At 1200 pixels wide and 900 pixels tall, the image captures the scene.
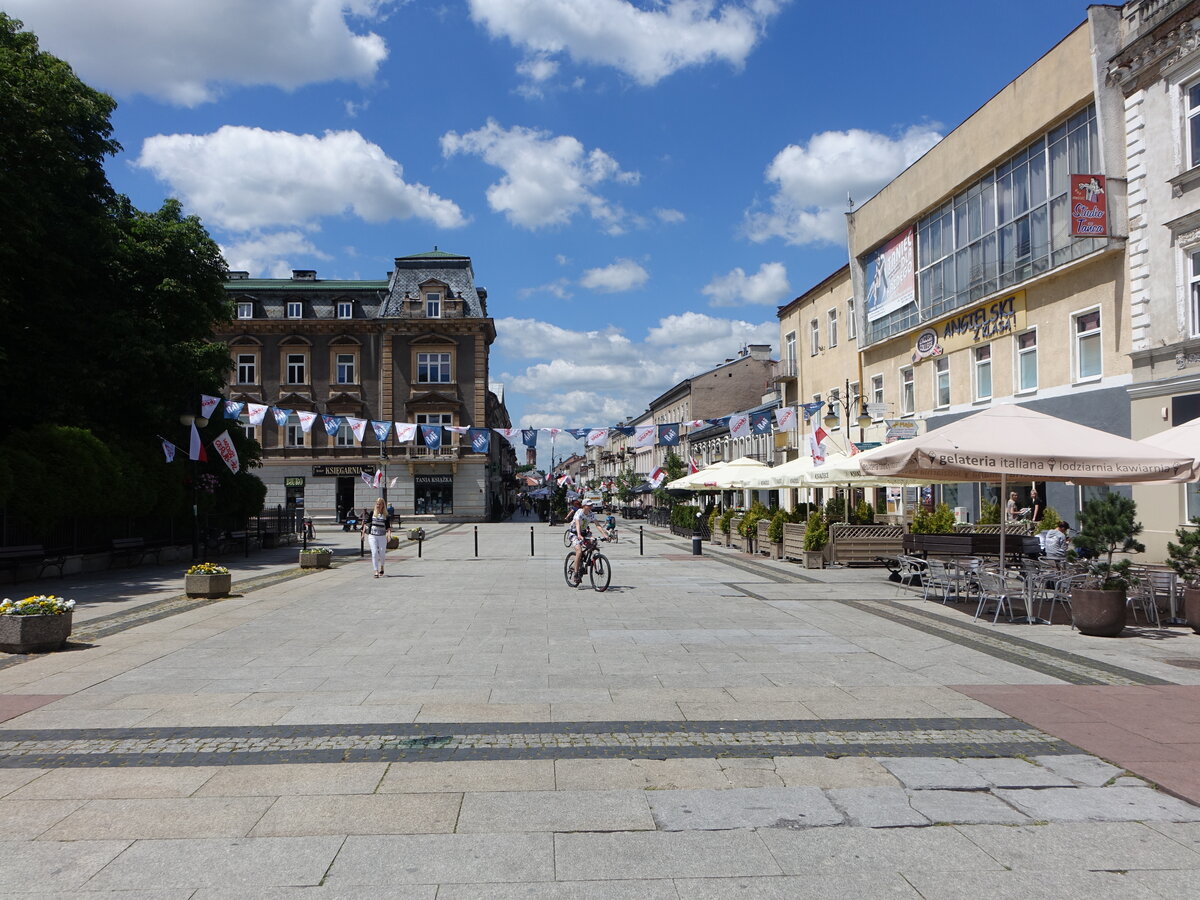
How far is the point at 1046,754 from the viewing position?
5.77 m

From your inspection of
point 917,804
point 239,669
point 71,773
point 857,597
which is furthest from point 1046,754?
point 857,597

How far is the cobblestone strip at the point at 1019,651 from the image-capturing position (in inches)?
323

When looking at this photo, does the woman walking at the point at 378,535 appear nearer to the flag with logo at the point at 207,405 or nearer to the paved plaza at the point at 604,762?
the paved plaza at the point at 604,762

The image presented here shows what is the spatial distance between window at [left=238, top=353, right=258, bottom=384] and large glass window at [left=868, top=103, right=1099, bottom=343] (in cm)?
4141

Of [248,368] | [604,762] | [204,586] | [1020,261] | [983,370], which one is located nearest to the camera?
[604,762]

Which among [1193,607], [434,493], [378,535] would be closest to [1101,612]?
[1193,607]

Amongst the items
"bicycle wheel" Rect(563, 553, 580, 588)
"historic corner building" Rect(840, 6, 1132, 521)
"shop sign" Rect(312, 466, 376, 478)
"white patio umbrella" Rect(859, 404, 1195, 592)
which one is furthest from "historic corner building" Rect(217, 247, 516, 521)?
"white patio umbrella" Rect(859, 404, 1195, 592)

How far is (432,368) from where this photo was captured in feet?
186

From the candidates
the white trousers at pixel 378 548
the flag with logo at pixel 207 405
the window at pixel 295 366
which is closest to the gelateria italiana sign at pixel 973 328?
the white trousers at pixel 378 548

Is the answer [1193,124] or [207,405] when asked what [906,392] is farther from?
[207,405]

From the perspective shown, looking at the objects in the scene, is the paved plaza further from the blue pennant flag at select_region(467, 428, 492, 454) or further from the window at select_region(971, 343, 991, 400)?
the blue pennant flag at select_region(467, 428, 492, 454)

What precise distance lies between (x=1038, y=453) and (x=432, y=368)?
159ft

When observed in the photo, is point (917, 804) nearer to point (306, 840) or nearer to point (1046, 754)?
point (1046, 754)

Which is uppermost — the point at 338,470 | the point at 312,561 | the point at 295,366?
the point at 295,366
